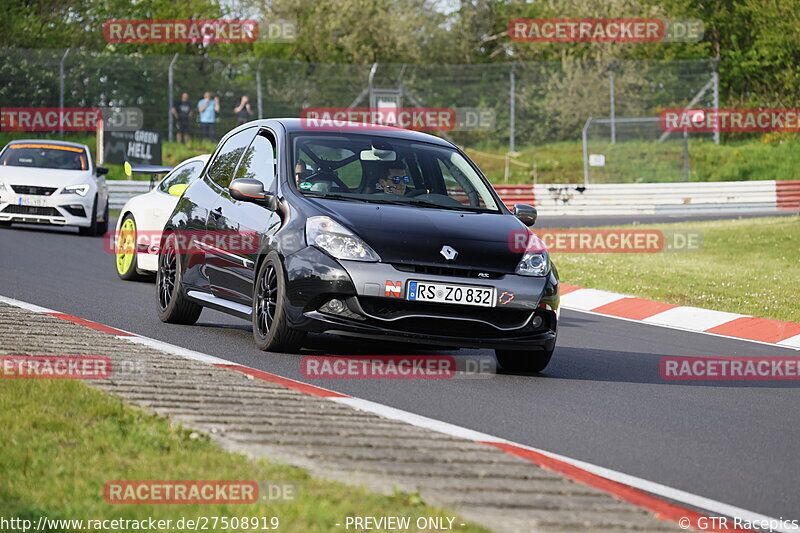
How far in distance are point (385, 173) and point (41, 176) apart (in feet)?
44.3

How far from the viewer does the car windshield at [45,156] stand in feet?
74.6

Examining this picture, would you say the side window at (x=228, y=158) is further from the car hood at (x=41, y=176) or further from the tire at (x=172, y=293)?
the car hood at (x=41, y=176)

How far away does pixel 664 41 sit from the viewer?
5016 cm

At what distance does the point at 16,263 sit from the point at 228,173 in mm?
6474

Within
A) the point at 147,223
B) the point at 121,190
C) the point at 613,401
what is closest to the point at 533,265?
the point at 613,401

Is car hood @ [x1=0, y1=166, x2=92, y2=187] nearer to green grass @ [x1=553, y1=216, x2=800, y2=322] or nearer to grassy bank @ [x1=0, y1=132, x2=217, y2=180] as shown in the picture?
green grass @ [x1=553, y1=216, x2=800, y2=322]

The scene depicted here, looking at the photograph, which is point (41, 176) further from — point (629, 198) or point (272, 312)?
point (629, 198)

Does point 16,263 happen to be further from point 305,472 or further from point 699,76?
point 699,76

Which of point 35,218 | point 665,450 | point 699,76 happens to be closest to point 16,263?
point 35,218

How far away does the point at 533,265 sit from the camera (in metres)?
8.86

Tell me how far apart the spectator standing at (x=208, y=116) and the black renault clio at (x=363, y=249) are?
2604cm

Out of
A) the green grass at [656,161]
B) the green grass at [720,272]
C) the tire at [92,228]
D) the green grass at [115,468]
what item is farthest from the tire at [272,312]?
the green grass at [656,161]

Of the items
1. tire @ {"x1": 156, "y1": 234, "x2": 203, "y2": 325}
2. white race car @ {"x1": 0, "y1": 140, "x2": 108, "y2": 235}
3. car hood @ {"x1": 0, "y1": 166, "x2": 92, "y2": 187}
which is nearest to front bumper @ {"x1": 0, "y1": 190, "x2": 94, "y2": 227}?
white race car @ {"x1": 0, "y1": 140, "x2": 108, "y2": 235}

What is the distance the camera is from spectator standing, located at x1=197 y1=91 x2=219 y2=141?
3625cm
